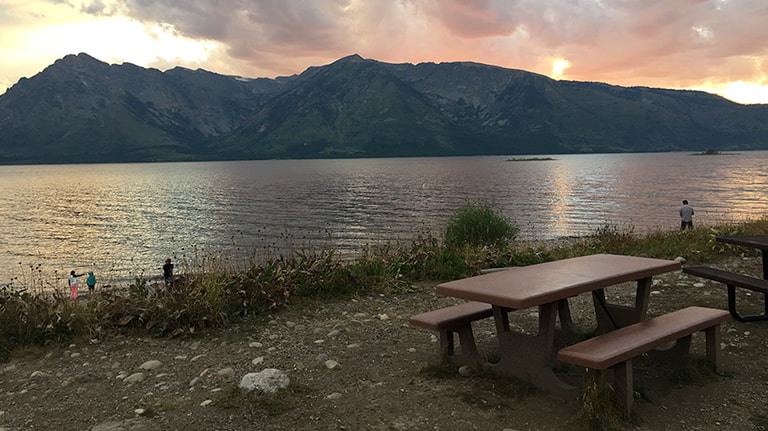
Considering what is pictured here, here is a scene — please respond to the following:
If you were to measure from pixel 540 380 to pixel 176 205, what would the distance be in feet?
192

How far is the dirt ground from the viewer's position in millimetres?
4574

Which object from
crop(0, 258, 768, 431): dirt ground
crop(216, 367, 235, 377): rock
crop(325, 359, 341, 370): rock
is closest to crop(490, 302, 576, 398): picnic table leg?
crop(0, 258, 768, 431): dirt ground

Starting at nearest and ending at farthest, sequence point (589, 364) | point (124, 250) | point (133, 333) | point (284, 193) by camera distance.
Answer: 1. point (589, 364)
2. point (133, 333)
3. point (124, 250)
4. point (284, 193)

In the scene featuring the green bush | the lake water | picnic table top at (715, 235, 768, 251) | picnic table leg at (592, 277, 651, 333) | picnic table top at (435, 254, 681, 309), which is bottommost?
the lake water

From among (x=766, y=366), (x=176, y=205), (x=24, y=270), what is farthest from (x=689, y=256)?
(x=176, y=205)

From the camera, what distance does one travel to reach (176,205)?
57969 millimetres

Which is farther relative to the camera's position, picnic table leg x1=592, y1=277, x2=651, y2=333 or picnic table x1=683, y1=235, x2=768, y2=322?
picnic table x1=683, y1=235, x2=768, y2=322

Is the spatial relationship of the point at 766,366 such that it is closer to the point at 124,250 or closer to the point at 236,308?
the point at 236,308

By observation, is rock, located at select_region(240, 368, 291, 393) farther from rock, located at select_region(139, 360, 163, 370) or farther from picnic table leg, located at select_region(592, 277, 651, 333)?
picnic table leg, located at select_region(592, 277, 651, 333)

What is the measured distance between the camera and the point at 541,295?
14.6 feet

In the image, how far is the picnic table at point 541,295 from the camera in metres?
4.62

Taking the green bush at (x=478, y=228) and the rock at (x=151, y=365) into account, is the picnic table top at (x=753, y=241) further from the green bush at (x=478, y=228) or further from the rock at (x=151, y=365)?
the green bush at (x=478, y=228)

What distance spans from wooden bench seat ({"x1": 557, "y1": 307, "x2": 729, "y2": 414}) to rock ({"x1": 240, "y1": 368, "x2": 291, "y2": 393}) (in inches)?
106

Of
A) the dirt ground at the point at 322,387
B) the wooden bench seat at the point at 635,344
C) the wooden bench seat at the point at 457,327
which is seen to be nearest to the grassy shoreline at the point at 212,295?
the dirt ground at the point at 322,387
